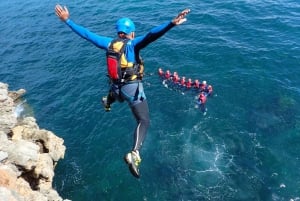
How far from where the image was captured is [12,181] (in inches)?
648

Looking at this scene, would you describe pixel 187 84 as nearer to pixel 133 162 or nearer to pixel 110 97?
pixel 110 97

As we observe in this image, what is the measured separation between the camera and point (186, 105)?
3206 centimetres

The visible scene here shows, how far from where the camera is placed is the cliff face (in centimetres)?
1652

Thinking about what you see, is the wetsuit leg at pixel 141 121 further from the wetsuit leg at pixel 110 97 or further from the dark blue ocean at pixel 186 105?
the dark blue ocean at pixel 186 105

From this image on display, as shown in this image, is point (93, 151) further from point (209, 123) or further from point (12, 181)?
point (12, 181)

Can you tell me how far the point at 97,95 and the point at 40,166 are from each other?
1331cm

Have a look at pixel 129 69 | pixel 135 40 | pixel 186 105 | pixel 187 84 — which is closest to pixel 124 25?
pixel 135 40

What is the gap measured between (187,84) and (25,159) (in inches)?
738

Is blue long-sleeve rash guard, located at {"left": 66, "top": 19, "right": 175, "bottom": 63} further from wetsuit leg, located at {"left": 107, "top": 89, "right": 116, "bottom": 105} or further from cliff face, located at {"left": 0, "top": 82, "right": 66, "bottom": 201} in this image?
cliff face, located at {"left": 0, "top": 82, "right": 66, "bottom": 201}

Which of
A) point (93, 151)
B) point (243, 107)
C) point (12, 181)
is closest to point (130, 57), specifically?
point (12, 181)

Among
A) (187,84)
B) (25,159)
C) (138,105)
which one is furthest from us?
(187,84)

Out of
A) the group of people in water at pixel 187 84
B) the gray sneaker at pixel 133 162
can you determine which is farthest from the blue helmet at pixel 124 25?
the group of people in water at pixel 187 84

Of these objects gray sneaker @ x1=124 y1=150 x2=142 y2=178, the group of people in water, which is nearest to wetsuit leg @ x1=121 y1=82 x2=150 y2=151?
gray sneaker @ x1=124 y1=150 x2=142 y2=178

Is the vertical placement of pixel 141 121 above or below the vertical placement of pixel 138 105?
below
